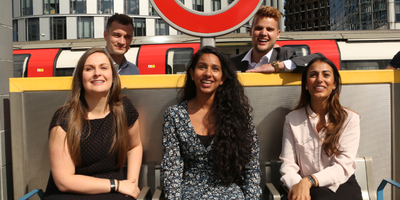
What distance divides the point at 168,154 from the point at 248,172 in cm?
58

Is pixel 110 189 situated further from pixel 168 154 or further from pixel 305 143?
pixel 305 143

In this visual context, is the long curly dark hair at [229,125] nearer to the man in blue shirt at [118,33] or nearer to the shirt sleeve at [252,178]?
the shirt sleeve at [252,178]

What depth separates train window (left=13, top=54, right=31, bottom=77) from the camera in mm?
8922

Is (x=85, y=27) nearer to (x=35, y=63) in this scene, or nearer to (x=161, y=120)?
(x=35, y=63)

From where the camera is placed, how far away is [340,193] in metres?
2.02

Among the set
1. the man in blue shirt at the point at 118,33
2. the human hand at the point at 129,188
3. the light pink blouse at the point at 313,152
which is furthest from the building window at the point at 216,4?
the human hand at the point at 129,188

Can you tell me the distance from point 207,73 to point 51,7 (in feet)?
104

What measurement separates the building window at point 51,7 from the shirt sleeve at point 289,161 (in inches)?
1242

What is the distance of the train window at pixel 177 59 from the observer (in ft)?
28.4

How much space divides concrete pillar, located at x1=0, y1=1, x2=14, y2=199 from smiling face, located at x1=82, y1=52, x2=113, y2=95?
0.94 meters

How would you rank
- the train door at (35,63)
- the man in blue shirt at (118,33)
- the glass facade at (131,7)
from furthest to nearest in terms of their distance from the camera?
the glass facade at (131,7), the train door at (35,63), the man in blue shirt at (118,33)

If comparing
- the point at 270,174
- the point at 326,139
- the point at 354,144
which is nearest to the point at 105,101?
the point at 270,174

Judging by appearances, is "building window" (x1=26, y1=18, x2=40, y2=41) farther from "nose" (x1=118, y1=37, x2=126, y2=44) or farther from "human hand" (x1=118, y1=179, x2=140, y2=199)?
"human hand" (x1=118, y1=179, x2=140, y2=199)

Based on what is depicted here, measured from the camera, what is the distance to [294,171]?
211 cm
